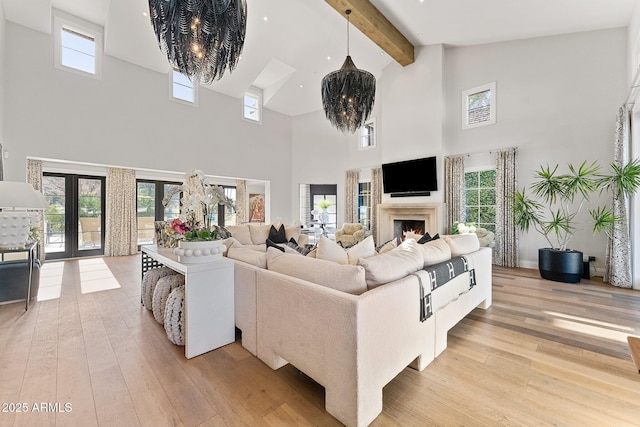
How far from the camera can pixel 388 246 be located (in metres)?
2.69

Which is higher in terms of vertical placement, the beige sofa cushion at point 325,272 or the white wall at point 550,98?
the white wall at point 550,98

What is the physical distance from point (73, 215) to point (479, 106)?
10.3 m

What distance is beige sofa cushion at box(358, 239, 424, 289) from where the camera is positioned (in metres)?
1.70

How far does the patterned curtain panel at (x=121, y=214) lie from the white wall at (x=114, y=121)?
1.09m

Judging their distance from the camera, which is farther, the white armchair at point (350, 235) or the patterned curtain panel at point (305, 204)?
the patterned curtain panel at point (305, 204)

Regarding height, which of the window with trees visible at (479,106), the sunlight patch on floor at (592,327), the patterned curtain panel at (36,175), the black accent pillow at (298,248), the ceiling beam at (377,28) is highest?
the ceiling beam at (377,28)

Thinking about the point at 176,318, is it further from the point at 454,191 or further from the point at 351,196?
the point at 351,196

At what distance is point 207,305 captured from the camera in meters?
2.19

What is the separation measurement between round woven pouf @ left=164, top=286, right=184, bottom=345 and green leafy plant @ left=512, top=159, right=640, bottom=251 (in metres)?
5.64

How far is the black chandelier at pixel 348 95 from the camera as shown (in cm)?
388

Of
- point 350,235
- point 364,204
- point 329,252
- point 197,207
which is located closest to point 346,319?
point 329,252

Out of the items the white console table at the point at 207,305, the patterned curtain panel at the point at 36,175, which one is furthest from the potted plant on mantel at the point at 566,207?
the patterned curtain panel at the point at 36,175

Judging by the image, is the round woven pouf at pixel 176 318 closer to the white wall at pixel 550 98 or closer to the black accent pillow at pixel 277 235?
the black accent pillow at pixel 277 235

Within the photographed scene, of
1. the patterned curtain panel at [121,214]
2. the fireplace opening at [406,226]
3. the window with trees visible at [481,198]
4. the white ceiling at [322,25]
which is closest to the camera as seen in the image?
the white ceiling at [322,25]
